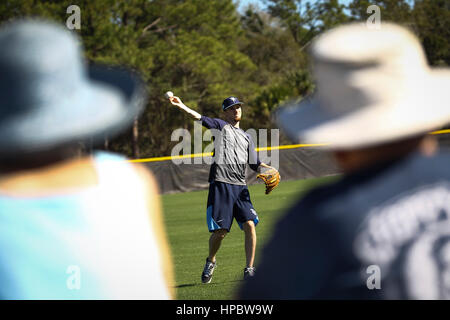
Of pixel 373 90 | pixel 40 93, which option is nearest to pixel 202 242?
pixel 40 93

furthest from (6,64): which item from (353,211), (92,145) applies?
(353,211)

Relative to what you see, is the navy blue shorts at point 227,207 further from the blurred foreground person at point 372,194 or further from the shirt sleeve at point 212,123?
the blurred foreground person at point 372,194

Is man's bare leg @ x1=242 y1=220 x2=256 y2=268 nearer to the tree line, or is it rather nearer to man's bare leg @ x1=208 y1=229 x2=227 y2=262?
man's bare leg @ x1=208 y1=229 x2=227 y2=262

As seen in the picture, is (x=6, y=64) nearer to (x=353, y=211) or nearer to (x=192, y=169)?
(x=353, y=211)

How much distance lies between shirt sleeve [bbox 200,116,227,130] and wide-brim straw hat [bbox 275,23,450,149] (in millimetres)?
6756

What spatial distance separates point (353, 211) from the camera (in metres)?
2.08

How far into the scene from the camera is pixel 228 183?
9.38 meters

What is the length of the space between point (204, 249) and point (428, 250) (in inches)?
403

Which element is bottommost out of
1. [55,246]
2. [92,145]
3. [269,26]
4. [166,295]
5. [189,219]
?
[189,219]

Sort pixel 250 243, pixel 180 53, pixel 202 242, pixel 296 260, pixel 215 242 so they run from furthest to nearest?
pixel 180 53, pixel 202 242, pixel 215 242, pixel 250 243, pixel 296 260

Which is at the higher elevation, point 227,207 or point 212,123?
point 212,123

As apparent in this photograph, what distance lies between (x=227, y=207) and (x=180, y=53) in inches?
1518

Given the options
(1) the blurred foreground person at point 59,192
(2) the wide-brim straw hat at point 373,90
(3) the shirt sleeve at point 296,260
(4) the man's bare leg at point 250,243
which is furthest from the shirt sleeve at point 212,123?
(3) the shirt sleeve at point 296,260

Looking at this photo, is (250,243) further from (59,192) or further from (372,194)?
(372,194)
